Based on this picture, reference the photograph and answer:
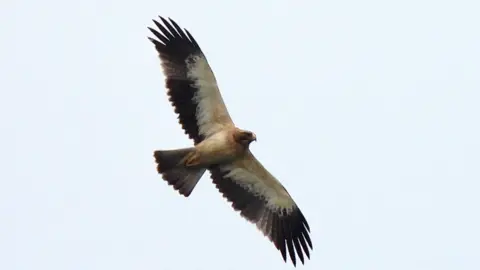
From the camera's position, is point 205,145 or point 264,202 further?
point 264,202

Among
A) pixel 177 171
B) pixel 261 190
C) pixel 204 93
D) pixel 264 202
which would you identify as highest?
pixel 204 93

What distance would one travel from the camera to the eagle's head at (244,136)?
35.3ft

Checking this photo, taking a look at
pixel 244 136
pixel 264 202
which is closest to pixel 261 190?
pixel 264 202

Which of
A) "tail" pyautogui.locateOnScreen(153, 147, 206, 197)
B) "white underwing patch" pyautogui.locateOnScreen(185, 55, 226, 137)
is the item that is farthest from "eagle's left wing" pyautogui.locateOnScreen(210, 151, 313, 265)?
"white underwing patch" pyautogui.locateOnScreen(185, 55, 226, 137)

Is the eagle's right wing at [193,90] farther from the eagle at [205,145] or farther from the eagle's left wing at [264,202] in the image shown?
the eagle's left wing at [264,202]

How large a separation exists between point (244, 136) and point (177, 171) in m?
1.18

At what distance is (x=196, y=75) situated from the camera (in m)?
11.1

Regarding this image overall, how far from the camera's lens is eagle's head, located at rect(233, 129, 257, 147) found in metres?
10.8

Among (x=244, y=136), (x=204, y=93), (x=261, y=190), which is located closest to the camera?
(x=244, y=136)

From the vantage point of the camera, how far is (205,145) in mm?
10867

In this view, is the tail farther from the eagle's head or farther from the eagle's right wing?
the eagle's head

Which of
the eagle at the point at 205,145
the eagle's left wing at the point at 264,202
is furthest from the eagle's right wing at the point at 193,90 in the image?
the eagle's left wing at the point at 264,202

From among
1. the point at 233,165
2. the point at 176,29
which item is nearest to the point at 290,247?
the point at 233,165

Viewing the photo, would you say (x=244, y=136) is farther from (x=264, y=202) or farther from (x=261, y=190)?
(x=264, y=202)
